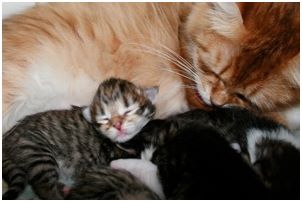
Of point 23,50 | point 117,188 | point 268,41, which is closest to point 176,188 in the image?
point 117,188

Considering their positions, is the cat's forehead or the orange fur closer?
the orange fur

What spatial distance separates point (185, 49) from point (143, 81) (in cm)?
23

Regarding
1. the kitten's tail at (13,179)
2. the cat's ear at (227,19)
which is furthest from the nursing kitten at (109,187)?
the cat's ear at (227,19)

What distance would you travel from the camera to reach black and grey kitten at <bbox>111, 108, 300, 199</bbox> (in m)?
1.39

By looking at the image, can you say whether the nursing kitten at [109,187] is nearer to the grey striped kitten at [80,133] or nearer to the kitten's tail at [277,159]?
the grey striped kitten at [80,133]

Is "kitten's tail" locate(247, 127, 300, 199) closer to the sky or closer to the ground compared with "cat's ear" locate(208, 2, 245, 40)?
closer to the ground

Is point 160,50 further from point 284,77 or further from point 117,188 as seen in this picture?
point 117,188

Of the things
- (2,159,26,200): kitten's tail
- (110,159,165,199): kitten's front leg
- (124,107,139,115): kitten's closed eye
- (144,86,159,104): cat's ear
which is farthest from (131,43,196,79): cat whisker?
(2,159,26,200): kitten's tail

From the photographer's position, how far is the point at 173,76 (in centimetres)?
197

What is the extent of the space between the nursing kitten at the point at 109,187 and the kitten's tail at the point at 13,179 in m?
0.17

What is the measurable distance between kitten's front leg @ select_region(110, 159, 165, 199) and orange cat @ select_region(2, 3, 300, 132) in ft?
1.22

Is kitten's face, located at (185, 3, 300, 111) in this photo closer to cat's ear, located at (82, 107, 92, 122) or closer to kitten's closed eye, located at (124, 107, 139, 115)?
kitten's closed eye, located at (124, 107, 139, 115)

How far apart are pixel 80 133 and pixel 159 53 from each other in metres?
0.47

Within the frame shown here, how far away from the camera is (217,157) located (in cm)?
147
